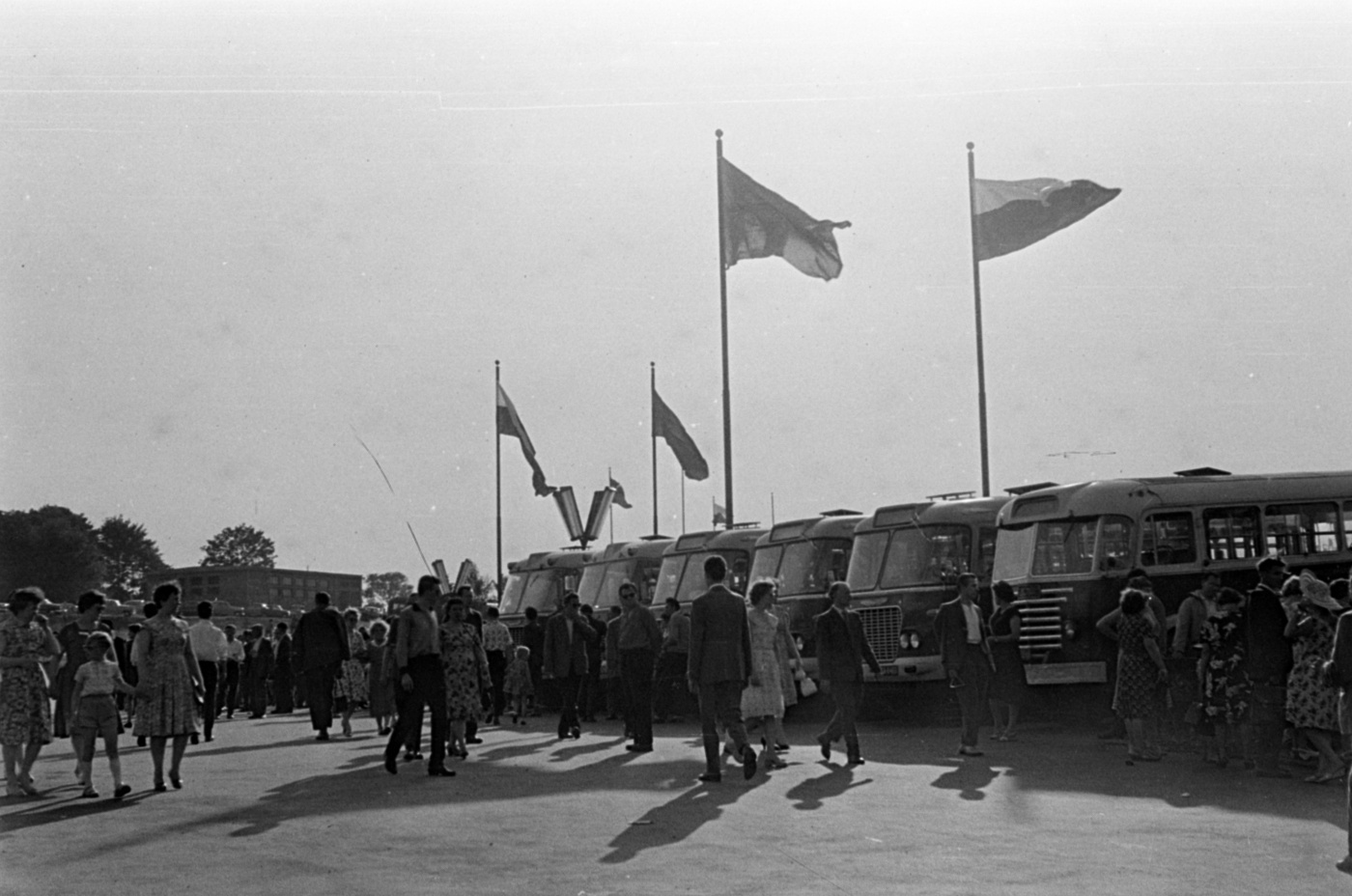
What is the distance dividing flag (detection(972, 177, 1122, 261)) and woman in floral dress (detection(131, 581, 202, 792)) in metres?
19.6

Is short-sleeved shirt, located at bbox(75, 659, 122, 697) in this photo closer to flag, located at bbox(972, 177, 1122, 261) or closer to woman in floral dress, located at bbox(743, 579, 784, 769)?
woman in floral dress, located at bbox(743, 579, 784, 769)

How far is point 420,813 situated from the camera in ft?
→ 40.8

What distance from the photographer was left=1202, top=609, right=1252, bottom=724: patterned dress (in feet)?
49.8

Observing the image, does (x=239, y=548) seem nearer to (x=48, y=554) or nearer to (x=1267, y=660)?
(x=48, y=554)

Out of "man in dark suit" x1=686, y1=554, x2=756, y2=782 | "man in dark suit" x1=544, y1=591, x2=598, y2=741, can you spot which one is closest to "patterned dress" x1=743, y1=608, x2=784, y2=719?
"man in dark suit" x1=686, y1=554, x2=756, y2=782

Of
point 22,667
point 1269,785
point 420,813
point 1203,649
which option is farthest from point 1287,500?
point 22,667

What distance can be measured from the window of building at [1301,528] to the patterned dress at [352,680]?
1198cm

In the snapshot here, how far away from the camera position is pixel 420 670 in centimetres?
1596

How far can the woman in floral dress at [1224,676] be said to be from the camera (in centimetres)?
1520

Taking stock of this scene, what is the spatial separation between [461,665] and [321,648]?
198 inches

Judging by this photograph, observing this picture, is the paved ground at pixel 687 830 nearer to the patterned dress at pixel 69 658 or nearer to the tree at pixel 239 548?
the patterned dress at pixel 69 658

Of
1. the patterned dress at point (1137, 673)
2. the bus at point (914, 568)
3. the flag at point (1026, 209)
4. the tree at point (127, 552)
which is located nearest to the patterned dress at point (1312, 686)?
the patterned dress at point (1137, 673)

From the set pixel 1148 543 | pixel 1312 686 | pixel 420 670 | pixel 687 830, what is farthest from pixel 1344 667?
pixel 1148 543

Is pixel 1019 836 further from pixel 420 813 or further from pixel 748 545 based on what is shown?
pixel 748 545
